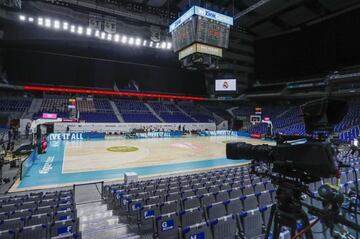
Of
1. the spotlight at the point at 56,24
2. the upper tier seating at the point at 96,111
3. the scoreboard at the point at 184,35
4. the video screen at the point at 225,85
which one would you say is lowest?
the upper tier seating at the point at 96,111

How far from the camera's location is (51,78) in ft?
107

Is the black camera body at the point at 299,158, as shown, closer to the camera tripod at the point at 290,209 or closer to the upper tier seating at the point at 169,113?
the camera tripod at the point at 290,209

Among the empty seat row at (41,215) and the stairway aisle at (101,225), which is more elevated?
the empty seat row at (41,215)

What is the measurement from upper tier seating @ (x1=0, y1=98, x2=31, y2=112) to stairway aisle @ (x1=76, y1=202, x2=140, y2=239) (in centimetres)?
2773

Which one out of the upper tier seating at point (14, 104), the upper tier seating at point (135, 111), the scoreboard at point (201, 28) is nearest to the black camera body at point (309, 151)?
the scoreboard at point (201, 28)

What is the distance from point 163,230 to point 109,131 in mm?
28574

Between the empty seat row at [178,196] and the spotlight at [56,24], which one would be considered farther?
the spotlight at [56,24]

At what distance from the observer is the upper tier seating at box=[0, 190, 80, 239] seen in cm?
377

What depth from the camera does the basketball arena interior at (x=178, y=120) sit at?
6.94 ft

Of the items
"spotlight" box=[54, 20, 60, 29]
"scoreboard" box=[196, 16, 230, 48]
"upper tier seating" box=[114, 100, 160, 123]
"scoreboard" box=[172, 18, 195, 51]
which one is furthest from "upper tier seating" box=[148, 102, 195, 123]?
"spotlight" box=[54, 20, 60, 29]

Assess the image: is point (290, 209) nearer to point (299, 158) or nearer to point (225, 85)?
point (299, 158)

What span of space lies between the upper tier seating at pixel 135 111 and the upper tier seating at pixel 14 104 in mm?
12543

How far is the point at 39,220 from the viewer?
456 cm

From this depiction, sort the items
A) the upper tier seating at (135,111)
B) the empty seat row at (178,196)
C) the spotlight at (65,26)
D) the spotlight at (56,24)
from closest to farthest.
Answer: the empty seat row at (178,196), the spotlight at (56,24), the spotlight at (65,26), the upper tier seating at (135,111)
